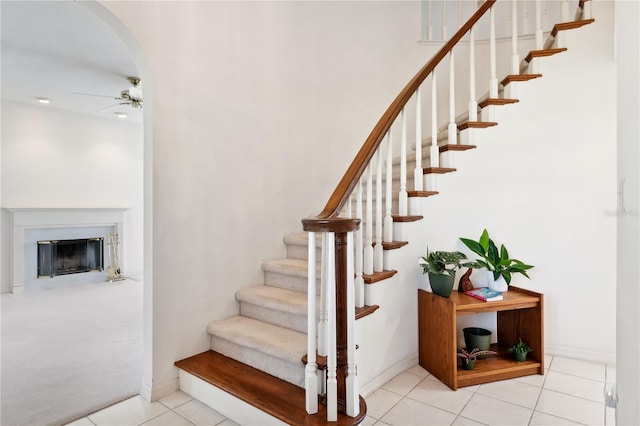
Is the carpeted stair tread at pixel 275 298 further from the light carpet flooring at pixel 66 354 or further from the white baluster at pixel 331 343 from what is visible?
the light carpet flooring at pixel 66 354

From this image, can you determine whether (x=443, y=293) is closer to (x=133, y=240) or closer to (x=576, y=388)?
(x=576, y=388)

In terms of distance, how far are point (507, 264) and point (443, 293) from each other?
21.3 inches

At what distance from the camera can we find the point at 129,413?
2.06m

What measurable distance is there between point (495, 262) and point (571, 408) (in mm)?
945

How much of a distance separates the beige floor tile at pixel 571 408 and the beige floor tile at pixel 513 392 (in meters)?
0.05

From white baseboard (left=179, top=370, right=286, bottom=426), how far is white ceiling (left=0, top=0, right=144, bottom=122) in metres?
2.22

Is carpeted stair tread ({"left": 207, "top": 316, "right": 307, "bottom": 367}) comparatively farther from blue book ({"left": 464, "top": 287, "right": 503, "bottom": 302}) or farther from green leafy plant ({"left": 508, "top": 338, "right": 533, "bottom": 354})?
green leafy plant ({"left": 508, "top": 338, "right": 533, "bottom": 354})

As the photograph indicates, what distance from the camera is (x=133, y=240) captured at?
20.9 ft

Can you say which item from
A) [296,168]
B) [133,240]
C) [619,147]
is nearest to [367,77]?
[296,168]

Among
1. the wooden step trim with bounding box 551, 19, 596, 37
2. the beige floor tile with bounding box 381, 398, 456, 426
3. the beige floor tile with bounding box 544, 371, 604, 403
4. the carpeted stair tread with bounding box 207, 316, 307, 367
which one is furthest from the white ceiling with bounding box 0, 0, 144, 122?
the beige floor tile with bounding box 544, 371, 604, 403

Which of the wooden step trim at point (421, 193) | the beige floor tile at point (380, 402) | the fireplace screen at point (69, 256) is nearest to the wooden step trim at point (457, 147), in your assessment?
the wooden step trim at point (421, 193)

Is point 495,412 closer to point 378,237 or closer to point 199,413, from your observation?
point 378,237

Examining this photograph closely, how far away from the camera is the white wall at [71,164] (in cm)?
509

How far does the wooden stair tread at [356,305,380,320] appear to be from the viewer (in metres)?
2.12
